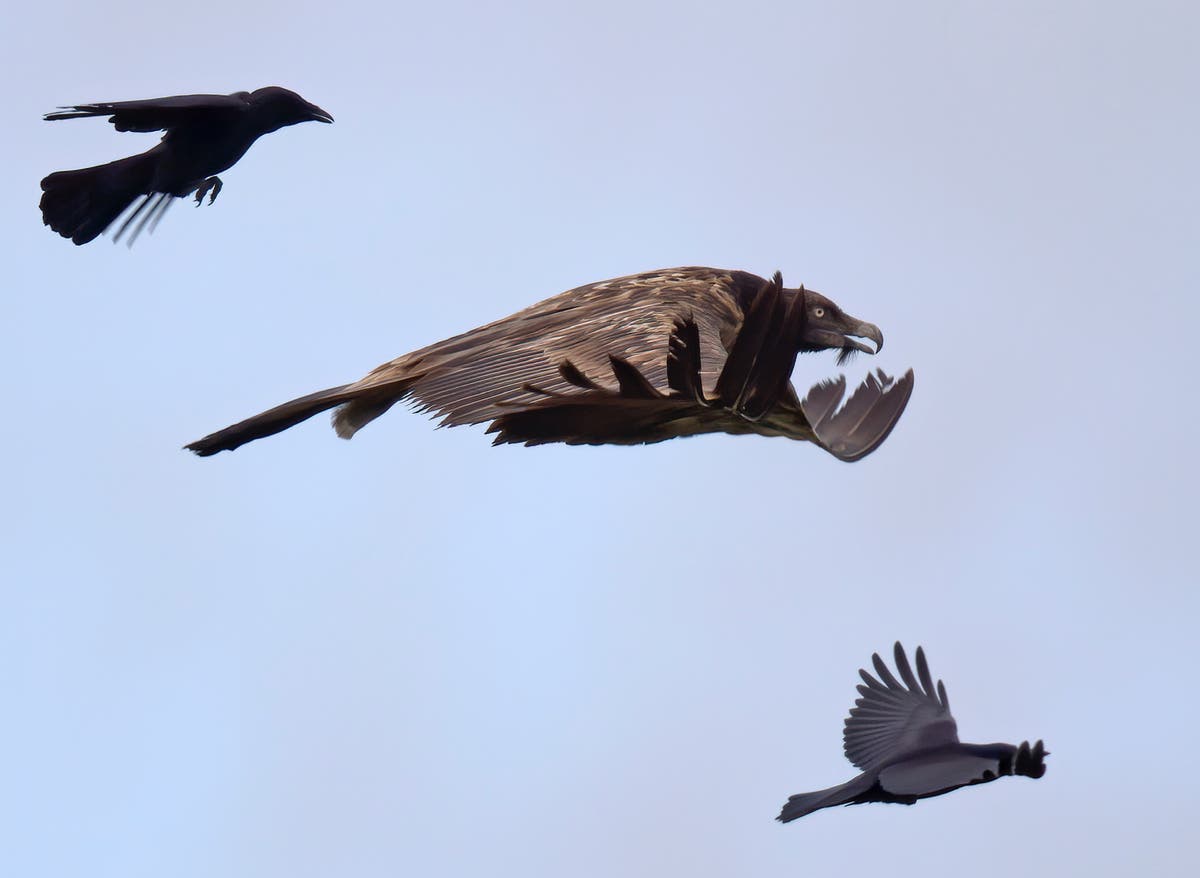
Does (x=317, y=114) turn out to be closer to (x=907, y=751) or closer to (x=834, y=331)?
(x=834, y=331)

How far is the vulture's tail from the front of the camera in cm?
834

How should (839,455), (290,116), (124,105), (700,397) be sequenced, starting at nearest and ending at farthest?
(700,397) < (839,455) < (124,105) < (290,116)

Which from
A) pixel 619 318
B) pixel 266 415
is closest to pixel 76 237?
Answer: pixel 266 415

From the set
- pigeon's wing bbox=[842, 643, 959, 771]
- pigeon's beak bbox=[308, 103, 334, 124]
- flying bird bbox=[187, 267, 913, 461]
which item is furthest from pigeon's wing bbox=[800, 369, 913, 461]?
pigeon's beak bbox=[308, 103, 334, 124]

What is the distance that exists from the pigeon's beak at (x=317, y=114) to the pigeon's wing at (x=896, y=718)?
11.5 ft

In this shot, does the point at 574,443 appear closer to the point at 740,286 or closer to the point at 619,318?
the point at 619,318

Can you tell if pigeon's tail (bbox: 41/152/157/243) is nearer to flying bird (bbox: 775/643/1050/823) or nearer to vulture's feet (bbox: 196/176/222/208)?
vulture's feet (bbox: 196/176/222/208)

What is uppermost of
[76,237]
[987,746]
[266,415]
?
[76,237]

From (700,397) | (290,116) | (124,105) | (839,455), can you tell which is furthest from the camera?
(290,116)

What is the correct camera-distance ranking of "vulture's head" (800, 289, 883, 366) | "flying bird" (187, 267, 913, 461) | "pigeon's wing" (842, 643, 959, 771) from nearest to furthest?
"flying bird" (187, 267, 913, 461)
"pigeon's wing" (842, 643, 959, 771)
"vulture's head" (800, 289, 883, 366)

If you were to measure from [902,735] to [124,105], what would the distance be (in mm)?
4180

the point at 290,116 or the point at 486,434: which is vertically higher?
the point at 290,116

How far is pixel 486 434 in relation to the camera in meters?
7.18

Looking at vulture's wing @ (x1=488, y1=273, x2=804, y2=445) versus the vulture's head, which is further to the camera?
the vulture's head
